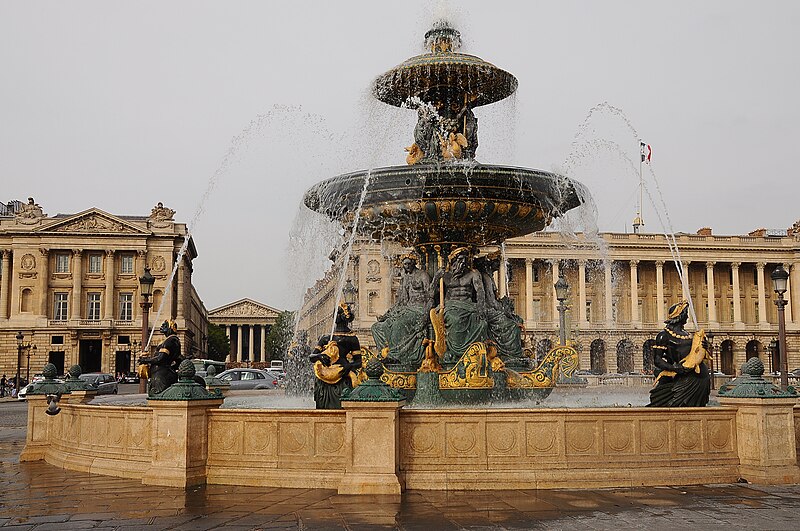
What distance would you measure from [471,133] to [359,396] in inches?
290

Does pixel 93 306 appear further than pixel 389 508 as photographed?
Yes

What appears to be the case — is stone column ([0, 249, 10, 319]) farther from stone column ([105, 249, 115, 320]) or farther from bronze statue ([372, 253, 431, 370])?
bronze statue ([372, 253, 431, 370])

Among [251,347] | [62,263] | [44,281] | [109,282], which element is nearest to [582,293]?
[109,282]

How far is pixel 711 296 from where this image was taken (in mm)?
97250

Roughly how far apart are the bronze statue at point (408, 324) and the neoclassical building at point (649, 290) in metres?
76.2

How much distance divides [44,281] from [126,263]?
27.2 ft

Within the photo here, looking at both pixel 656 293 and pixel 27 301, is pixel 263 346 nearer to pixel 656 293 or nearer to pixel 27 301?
pixel 27 301

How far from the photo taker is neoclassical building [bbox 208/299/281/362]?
531ft

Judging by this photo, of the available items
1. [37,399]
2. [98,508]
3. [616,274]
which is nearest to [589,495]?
[98,508]

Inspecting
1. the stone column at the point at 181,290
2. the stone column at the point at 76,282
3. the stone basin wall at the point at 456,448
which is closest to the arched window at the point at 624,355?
the stone column at the point at 181,290

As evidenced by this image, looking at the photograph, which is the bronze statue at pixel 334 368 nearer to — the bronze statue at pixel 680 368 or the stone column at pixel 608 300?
the bronze statue at pixel 680 368

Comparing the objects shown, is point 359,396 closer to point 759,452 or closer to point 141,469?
point 141,469

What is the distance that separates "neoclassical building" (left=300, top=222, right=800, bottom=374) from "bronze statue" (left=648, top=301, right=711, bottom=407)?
259 feet

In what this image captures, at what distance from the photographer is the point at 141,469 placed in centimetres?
938
